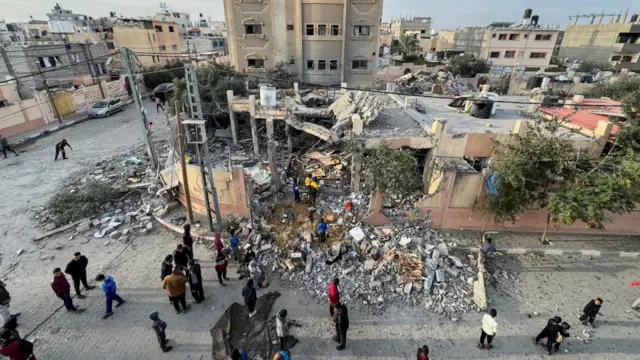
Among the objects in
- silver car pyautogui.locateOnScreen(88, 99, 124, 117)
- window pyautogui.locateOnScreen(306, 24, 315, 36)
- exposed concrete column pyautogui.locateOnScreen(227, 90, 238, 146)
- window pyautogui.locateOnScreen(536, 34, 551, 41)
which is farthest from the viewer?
window pyautogui.locateOnScreen(536, 34, 551, 41)

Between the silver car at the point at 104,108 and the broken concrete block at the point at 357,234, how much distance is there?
2408 cm

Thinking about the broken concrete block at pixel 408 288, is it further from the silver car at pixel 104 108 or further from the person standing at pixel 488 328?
the silver car at pixel 104 108

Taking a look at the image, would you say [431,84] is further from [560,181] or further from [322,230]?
[322,230]

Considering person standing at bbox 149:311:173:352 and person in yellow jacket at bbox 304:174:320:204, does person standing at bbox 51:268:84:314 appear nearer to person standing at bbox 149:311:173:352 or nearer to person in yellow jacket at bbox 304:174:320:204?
person standing at bbox 149:311:173:352

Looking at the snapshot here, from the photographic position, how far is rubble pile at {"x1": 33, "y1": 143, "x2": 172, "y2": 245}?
11203mm

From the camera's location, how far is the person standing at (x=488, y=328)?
6719 mm

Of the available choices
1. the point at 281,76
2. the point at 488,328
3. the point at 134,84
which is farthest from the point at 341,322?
the point at 281,76

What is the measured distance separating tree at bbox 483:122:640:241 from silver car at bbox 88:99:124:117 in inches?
1080

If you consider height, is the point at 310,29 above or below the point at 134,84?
above

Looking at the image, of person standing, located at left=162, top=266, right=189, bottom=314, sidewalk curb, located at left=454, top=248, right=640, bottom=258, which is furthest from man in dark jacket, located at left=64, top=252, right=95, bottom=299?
sidewalk curb, located at left=454, top=248, right=640, bottom=258

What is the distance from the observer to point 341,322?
6.79 meters

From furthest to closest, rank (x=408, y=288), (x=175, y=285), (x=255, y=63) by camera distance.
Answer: (x=255, y=63), (x=408, y=288), (x=175, y=285)

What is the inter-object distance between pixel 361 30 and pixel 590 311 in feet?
86.8

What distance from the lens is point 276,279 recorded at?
9188mm
